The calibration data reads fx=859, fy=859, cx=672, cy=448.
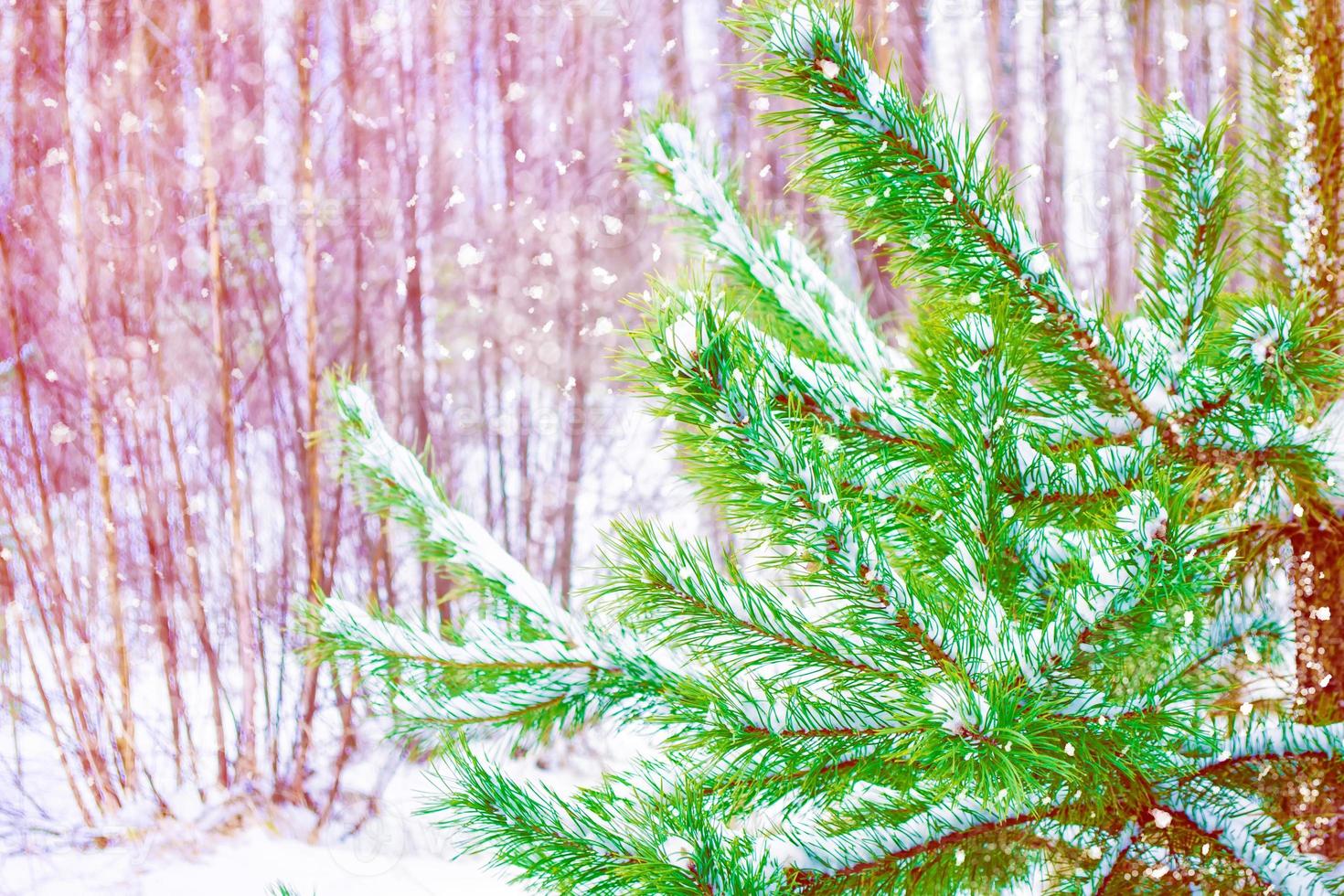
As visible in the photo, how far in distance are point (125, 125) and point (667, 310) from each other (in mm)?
1429

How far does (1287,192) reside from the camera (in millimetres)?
735

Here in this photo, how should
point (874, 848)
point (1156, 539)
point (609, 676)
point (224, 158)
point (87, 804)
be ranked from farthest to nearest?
1. point (224, 158)
2. point (87, 804)
3. point (609, 676)
4. point (874, 848)
5. point (1156, 539)

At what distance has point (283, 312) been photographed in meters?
1.67

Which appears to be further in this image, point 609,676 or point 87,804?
point 87,804

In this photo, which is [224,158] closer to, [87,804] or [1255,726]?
[87,804]

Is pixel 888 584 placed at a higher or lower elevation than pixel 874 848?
higher

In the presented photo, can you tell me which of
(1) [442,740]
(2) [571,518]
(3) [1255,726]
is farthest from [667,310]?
(2) [571,518]

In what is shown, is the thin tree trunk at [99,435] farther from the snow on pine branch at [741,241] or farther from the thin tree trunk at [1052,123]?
the thin tree trunk at [1052,123]

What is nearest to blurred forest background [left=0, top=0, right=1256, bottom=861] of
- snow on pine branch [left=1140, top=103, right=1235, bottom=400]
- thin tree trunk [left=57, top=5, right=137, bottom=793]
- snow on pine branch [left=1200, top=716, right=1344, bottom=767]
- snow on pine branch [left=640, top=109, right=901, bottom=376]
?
thin tree trunk [left=57, top=5, right=137, bottom=793]

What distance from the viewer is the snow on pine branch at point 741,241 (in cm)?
75

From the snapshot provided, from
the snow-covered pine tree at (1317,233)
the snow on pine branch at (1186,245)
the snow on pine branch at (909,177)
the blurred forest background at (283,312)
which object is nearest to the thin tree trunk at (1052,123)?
the blurred forest background at (283,312)

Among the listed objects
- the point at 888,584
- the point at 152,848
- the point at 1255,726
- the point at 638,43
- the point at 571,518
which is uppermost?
the point at 638,43

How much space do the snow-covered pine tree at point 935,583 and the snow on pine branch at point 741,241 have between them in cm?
6

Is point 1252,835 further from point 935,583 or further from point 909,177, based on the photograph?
point 909,177
